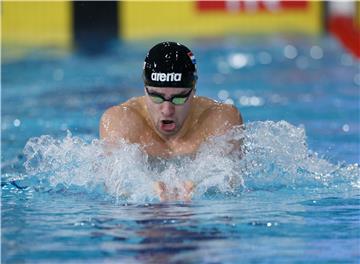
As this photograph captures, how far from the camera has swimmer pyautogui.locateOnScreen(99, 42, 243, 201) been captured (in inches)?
178

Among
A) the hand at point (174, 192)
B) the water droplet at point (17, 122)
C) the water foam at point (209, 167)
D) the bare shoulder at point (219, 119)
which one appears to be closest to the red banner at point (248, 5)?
the water droplet at point (17, 122)

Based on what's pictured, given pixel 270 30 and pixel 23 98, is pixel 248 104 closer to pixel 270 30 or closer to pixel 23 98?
pixel 23 98

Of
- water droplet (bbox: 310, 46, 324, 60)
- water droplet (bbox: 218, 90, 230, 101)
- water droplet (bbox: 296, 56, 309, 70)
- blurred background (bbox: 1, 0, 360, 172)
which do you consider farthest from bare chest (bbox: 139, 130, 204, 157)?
water droplet (bbox: 310, 46, 324, 60)

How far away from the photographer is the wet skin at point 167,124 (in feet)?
15.2

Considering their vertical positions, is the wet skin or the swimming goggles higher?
the swimming goggles

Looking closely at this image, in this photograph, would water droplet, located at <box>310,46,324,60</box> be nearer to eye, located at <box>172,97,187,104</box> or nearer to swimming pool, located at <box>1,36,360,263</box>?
swimming pool, located at <box>1,36,360,263</box>

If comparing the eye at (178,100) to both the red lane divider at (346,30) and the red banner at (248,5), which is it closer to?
the red lane divider at (346,30)

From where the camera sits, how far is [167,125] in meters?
4.62

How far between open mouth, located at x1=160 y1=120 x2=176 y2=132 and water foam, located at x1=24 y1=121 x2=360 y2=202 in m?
0.16

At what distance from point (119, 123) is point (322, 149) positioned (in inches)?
65.0

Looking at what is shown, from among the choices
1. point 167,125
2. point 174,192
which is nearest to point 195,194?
point 174,192

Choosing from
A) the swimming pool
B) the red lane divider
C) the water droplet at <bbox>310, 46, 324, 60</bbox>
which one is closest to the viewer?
the swimming pool

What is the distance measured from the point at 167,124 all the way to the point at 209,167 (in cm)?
28

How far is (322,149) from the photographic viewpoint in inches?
233
